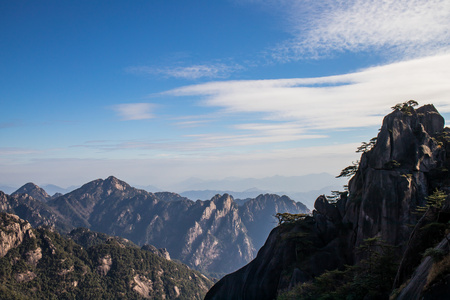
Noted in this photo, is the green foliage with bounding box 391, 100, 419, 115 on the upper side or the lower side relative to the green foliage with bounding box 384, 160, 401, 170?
upper

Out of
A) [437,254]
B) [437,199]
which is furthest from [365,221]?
Result: [437,254]

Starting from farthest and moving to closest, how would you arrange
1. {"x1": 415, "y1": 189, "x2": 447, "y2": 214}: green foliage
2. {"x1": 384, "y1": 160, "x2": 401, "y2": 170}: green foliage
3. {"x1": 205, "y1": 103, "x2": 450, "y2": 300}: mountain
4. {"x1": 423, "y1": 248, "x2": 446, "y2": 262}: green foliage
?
1. {"x1": 384, "y1": 160, "x2": 401, "y2": 170}: green foliage
2. {"x1": 205, "y1": 103, "x2": 450, "y2": 300}: mountain
3. {"x1": 415, "y1": 189, "x2": 447, "y2": 214}: green foliage
4. {"x1": 423, "y1": 248, "x2": 446, "y2": 262}: green foliage

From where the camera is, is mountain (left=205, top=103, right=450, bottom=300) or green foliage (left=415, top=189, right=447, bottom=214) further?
mountain (left=205, top=103, right=450, bottom=300)

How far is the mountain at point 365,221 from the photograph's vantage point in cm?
3497

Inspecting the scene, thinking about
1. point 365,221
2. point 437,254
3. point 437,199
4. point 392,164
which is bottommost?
point 365,221

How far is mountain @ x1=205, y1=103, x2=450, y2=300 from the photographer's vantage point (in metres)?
35.0

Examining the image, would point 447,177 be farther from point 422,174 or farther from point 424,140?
point 424,140

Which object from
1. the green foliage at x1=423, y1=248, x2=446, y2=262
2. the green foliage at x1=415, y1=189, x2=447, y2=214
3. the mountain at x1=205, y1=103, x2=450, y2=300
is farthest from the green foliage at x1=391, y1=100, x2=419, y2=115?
the green foliage at x1=423, y1=248, x2=446, y2=262

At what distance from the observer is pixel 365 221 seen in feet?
141

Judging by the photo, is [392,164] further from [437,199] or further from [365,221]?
[437,199]

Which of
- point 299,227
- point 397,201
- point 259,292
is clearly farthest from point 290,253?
point 397,201

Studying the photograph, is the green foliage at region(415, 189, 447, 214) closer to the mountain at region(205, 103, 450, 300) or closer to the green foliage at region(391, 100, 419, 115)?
the mountain at region(205, 103, 450, 300)

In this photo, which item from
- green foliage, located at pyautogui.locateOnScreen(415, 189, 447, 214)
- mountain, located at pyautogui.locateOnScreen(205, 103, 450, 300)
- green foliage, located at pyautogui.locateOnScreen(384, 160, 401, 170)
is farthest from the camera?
green foliage, located at pyautogui.locateOnScreen(384, 160, 401, 170)

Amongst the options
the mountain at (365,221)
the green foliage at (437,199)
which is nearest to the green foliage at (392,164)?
the mountain at (365,221)
